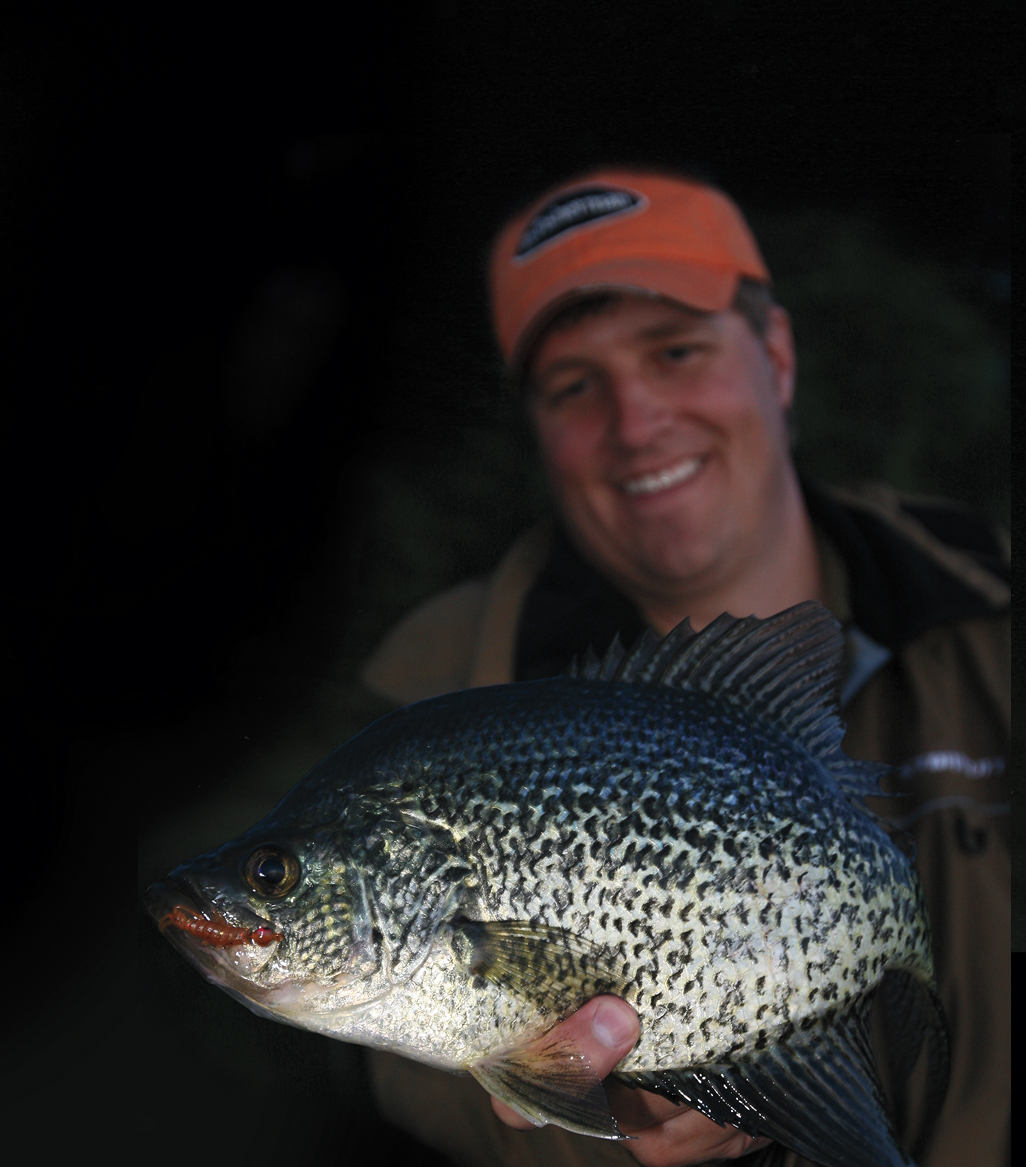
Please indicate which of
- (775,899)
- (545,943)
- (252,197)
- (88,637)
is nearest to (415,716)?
(545,943)

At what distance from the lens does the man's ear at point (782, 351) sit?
2.00 meters

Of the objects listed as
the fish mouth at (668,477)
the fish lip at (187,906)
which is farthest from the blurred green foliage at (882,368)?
the fish lip at (187,906)

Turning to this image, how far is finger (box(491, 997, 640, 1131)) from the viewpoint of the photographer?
1407 millimetres

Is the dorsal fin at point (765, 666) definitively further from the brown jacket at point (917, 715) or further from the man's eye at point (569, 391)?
the man's eye at point (569, 391)

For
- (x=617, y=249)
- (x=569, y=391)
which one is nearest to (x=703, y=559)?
(x=569, y=391)

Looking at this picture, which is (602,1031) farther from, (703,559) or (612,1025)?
(703,559)

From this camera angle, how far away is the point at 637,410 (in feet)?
6.42

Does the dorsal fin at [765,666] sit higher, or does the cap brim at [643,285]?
the cap brim at [643,285]

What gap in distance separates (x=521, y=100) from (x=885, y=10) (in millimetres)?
815

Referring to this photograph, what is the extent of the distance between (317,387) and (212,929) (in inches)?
44.9

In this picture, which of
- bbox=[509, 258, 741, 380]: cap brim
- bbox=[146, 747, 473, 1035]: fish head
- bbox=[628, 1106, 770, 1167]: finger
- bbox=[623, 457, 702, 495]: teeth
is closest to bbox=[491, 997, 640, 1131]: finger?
bbox=[146, 747, 473, 1035]: fish head

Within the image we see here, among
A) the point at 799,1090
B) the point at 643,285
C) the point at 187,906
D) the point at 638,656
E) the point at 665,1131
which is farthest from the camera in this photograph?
the point at 643,285

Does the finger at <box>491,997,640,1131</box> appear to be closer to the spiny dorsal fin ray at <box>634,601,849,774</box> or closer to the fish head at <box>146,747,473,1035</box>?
the fish head at <box>146,747,473,1035</box>

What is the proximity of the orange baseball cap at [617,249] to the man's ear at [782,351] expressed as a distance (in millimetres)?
88
